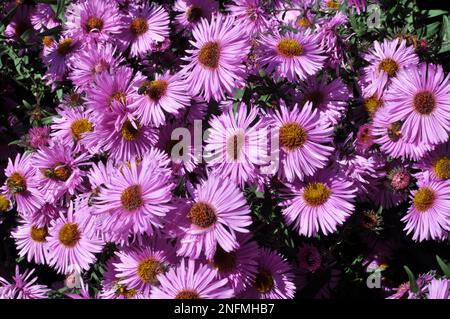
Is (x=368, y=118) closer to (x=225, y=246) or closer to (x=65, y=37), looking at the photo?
(x=225, y=246)

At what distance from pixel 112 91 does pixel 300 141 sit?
2.57 ft

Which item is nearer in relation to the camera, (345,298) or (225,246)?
(225,246)

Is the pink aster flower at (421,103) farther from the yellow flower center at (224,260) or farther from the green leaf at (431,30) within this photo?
the yellow flower center at (224,260)

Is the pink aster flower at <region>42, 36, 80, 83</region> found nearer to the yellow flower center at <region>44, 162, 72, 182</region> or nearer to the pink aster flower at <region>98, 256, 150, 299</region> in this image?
the yellow flower center at <region>44, 162, 72, 182</region>

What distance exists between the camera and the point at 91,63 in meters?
2.51

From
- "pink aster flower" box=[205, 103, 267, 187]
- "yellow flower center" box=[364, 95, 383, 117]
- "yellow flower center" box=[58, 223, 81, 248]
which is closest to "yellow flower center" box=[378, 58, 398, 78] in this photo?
"yellow flower center" box=[364, 95, 383, 117]

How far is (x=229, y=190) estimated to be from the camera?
6.80ft

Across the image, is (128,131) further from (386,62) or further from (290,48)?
(386,62)

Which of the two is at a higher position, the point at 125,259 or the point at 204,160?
the point at 204,160
